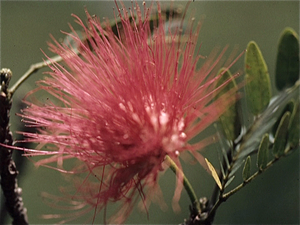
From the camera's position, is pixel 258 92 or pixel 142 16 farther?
pixel 258 92

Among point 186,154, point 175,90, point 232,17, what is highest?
point 175,90

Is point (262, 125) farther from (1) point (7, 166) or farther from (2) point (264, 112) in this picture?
(1) point (7, 166)

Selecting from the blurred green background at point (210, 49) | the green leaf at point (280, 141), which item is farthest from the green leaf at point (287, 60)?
the blurred green background at point (210, 49)

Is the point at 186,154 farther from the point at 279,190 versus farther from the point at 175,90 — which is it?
the point at 279,190

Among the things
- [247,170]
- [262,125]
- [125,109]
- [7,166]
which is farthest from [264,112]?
[7,166]

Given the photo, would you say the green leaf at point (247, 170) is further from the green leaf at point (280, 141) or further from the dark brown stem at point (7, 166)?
the dark brown stem at point (7, 166)

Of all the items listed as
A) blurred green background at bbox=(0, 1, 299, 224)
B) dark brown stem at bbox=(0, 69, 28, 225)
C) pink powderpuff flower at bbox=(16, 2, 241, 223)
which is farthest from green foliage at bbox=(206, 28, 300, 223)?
blurred green background at bbox=(0, 1, 299, 224)

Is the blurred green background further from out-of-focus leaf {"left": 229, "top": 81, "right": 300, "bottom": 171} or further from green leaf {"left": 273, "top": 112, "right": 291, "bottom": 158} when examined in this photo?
green leaf {"left": 273, "top": 112, "right": 291, "bottom": 158}

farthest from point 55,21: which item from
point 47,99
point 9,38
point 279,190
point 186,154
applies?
point 186,154
